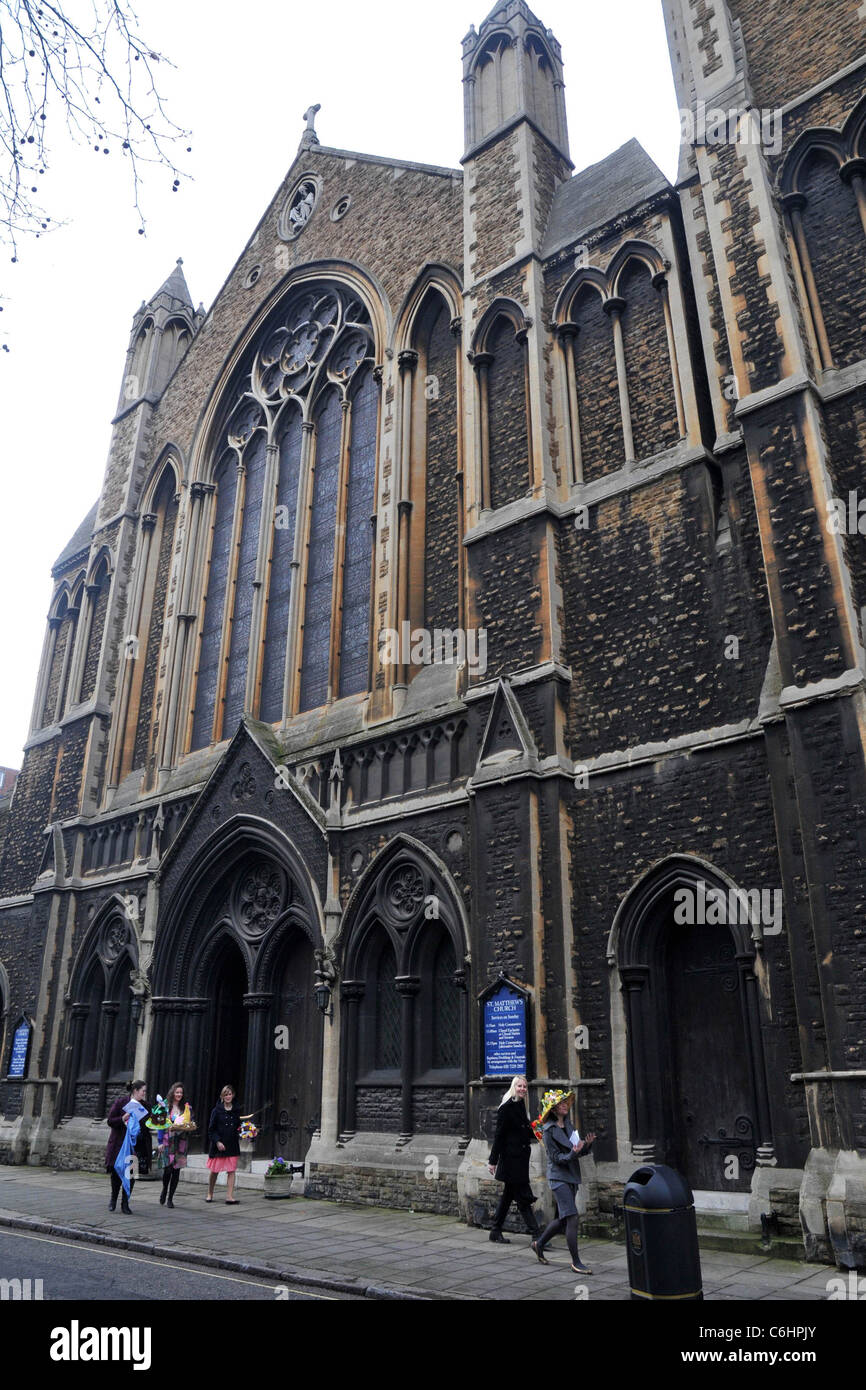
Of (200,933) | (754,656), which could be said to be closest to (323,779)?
(200,933)

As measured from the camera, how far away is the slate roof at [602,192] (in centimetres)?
1350

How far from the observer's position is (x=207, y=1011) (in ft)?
51.0

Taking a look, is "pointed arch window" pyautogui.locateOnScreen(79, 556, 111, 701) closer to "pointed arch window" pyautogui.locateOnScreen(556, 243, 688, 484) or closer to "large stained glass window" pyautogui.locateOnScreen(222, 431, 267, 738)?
"large stained glass window" pyautogui.locateOnScreen(222, 431, 267, 738)

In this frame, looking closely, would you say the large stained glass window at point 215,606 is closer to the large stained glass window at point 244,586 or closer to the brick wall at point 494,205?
the large stained glass window at point 244,586

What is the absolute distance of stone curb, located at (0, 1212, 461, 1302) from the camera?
665 centimetres

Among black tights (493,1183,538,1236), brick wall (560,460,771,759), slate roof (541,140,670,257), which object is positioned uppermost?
slate roof (541,140,670,257)

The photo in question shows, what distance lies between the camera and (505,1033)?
10.5 meters

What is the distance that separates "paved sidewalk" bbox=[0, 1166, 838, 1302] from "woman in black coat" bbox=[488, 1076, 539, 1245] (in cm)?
30

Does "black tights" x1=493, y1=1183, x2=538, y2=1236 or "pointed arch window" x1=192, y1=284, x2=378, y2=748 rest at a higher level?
"pointed arch window" x1=192, y1=284, x2=378, y2=748

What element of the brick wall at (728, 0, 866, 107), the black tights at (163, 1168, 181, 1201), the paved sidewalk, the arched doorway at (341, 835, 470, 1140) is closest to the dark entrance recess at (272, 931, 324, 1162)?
the arched doorway at (341, 835, 470, 1140)

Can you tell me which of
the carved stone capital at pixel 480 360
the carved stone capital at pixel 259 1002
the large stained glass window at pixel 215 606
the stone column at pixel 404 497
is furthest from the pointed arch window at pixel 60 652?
the carved stone capital at pixel 480 360

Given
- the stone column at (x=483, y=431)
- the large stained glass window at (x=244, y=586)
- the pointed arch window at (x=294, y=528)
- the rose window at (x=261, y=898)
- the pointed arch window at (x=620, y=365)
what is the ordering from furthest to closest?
the large stained glass window at (x=244, y=586), the pointed arch window at (x=294, y=528), the rose window at (x=261, y=898), the stone column at (x=483, y=431), the pointed arch window at (x=620, y=365)

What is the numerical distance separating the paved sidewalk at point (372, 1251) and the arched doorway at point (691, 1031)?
113 cm
